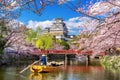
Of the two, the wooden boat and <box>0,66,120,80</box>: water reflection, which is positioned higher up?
the wooden boat

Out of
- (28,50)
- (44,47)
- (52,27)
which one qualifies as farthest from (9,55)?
(52,27)

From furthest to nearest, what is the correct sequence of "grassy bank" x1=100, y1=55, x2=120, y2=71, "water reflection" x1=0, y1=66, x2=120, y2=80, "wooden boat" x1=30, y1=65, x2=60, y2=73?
"grassy bank" x1=100, y1=55, x2=120, y2=71
"wooden boat" x1=30, y1=65, x2=60, y2=73
"water reflection" x1=0, y1=66, x2=120, y2=80

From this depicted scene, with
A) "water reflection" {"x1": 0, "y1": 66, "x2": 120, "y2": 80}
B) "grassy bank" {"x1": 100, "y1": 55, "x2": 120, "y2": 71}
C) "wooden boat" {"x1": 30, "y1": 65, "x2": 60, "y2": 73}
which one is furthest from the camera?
"grassy bank" {"x1": 100, "y1": 55, "x2": 120, "y2": 71}

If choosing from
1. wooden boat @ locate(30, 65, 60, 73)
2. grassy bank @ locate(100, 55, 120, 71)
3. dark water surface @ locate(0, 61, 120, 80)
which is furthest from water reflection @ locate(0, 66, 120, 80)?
grassy bank @ locate(100, 55, 120, 71)

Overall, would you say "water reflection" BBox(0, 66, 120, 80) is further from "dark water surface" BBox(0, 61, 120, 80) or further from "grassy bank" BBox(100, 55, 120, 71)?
"grassy bank" BBox(100, 55, 120, 71)

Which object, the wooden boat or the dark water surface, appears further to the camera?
the wooden boat

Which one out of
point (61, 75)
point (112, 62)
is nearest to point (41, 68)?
point (61, 75)

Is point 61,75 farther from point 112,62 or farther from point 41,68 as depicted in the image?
point 112,62

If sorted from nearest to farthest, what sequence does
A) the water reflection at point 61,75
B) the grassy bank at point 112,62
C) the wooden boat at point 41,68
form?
the water reflection at point 61,75 → the wooden boat at point 41,68 → the grassy bank at point 112,62

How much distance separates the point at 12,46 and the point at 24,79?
69.2 ft

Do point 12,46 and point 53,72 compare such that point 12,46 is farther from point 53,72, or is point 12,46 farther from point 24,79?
point 24,79

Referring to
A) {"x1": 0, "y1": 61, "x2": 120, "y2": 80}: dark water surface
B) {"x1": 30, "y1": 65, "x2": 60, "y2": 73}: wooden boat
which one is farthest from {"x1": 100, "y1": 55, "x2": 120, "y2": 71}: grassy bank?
{"x1": 30, "y1": 65, "x2": 60, "y2": 73}: wooden boat

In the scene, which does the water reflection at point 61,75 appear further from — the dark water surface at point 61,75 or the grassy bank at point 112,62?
the grassy bank at point 112,62

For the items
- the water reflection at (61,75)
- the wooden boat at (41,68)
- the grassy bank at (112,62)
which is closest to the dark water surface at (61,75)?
the water reflection at (61,75)
